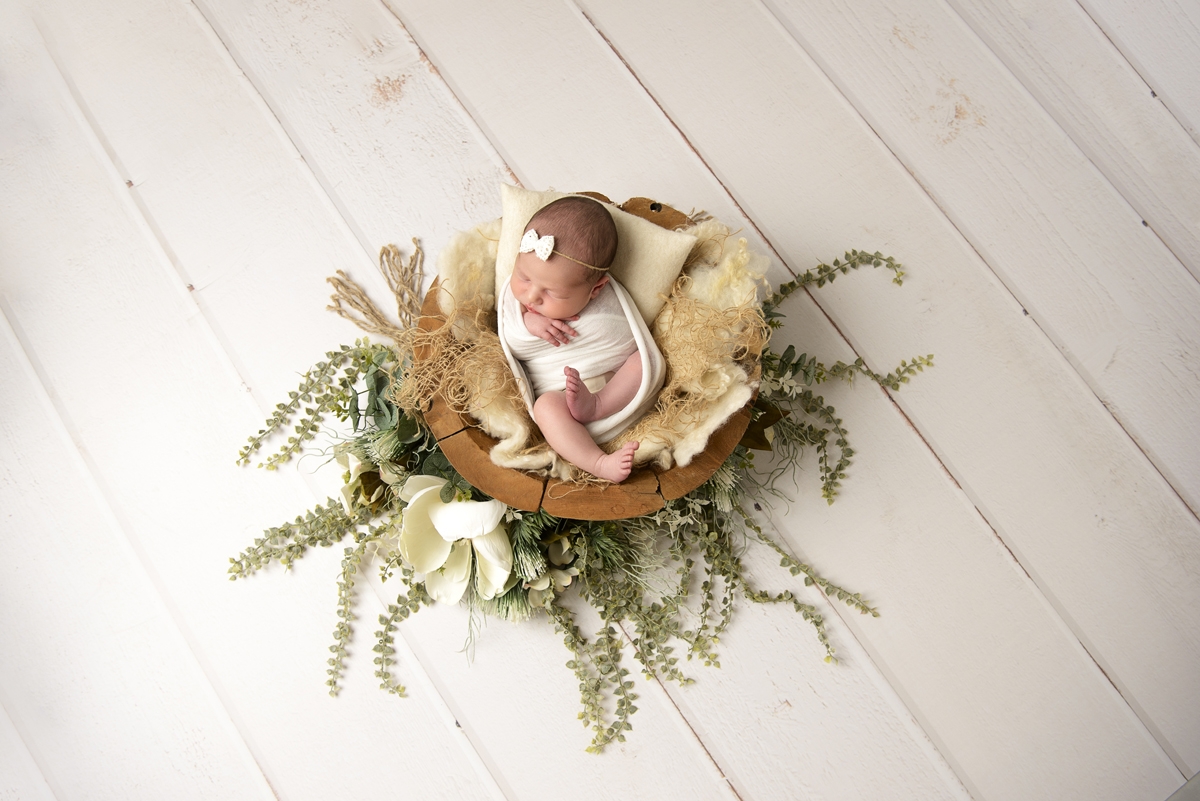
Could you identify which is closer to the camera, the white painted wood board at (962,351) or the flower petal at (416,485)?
the flower petal at (416,485)

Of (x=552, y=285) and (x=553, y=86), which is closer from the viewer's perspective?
(x=552, y=285)

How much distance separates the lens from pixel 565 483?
1.07 m

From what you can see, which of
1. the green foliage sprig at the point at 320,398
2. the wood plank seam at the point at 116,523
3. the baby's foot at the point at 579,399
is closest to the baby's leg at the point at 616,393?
the baby's foot at the point at 579,399

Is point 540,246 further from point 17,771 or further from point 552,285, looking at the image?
point 17,771

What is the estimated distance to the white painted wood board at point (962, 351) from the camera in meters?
1.37

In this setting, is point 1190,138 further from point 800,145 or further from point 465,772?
point 465,772

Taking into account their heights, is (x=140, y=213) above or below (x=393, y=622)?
above

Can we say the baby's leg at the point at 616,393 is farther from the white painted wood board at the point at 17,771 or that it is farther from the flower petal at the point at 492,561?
the white painted wood board at the point at 17,771

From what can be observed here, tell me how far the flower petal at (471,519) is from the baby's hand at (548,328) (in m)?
0.26

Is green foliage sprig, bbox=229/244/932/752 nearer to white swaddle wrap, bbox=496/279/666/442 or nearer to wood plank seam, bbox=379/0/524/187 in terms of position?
white swaddle wrap, bbox=496/279/666/442

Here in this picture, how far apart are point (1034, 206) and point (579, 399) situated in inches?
39.1

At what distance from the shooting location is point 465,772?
1.32 meters

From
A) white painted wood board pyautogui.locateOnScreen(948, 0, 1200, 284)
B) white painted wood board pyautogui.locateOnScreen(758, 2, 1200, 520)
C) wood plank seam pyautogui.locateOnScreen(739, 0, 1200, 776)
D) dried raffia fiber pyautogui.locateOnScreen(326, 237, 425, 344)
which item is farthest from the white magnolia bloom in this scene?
white painted wood board pyautogui.locateOnScreen(948, 0, 1200, 284)

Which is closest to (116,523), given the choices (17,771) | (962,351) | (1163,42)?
(17,771)
